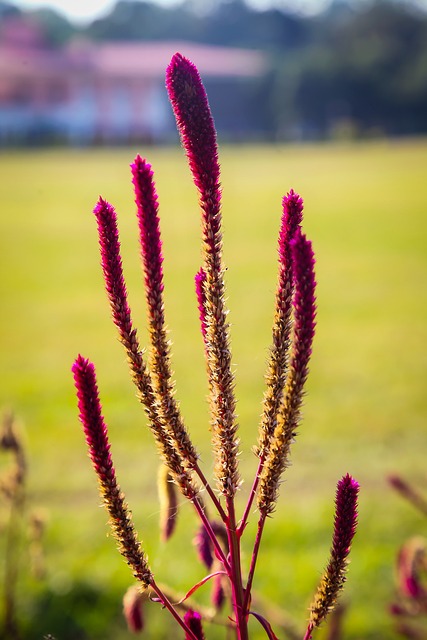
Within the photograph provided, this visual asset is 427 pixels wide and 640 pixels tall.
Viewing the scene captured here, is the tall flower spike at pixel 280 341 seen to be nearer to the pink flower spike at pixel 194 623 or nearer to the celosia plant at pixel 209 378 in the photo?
the celosia plant at pixel 209 378

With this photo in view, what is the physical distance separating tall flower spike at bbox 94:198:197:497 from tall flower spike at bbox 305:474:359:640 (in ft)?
0.54

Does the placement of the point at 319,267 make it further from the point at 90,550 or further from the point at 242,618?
the point at 242,618

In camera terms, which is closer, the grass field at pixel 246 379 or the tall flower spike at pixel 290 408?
the tall flower spike at pixel 290 408

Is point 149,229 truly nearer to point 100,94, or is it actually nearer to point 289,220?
point 289,220

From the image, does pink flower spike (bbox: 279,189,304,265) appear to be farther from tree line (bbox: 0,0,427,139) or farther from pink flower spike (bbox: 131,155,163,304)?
tree line (bbox: 0,0,427,139)

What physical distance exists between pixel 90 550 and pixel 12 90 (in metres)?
61.2

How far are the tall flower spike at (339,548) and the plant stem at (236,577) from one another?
0.08 m

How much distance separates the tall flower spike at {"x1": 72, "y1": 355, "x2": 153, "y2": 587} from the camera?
87 cm

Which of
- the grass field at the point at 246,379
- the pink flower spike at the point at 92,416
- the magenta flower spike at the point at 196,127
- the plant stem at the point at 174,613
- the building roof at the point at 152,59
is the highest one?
the building roof at the point at 152,59

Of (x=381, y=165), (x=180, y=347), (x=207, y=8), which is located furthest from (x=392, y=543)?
(x=207, y=8)

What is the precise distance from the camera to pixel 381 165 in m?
37.7

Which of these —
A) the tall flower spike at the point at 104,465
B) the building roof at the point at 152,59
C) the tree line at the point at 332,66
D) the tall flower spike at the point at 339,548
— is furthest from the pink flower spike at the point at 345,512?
the building roof at the point at 152,59

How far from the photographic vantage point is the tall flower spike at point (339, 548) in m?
0.90

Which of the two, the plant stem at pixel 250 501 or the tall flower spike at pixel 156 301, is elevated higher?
the tall flower spike at pixel 156 301
